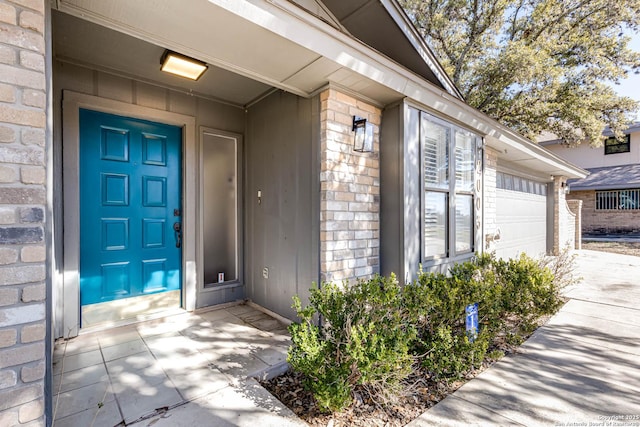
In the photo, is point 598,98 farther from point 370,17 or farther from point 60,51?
point 60,51

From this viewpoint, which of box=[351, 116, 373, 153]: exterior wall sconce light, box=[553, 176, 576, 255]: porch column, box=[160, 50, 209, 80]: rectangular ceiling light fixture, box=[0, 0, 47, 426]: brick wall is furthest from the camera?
box=[553, 176, 576, 255]: porch column

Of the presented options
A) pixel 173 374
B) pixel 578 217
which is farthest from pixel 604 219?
pixel 173 374

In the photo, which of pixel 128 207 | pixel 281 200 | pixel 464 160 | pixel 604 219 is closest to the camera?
pixel 128 207

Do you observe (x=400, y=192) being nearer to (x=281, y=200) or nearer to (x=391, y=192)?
(x=391, y=192)

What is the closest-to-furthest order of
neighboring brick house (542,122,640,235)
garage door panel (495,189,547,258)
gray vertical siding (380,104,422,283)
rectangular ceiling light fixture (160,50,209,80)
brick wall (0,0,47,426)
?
brick wall (0,0,47,426)
rectangular ceiling light fixture (160,50,209,80)
gray vertical siding (380,104,422,283)
garage door panel (495,189,547,258)
neighboring brick house (542,122,640,235)

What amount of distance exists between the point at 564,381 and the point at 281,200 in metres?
2.85

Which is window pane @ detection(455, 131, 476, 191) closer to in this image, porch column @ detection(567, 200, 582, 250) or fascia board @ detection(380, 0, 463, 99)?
fascia board @ detection(380, 0, 463, 99)

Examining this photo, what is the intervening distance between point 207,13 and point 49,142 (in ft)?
3.67

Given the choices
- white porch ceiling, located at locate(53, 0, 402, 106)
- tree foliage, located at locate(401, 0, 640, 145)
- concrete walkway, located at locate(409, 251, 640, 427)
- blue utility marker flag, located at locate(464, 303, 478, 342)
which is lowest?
concrete walkway, located at locate(409, 251, 640, 427)

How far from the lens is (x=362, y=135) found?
2.83 metres

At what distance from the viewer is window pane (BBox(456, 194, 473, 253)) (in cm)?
393

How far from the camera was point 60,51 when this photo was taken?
8.56 ft

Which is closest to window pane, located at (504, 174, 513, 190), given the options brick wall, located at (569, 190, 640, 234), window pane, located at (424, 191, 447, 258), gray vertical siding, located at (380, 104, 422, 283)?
window pane, located at (424, 191, 447, 258)

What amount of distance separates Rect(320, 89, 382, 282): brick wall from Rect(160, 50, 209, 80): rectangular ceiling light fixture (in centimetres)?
120
